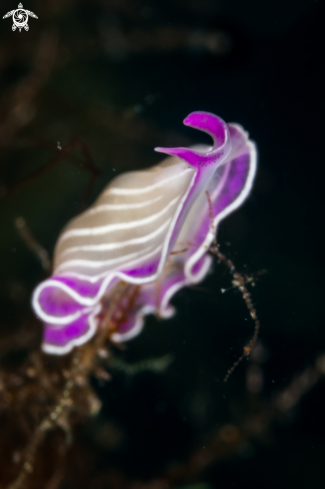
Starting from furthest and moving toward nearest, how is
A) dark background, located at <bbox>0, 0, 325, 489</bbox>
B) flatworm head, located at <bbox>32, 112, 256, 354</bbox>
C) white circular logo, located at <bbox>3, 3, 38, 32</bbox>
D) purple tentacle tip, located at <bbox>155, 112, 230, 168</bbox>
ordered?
white circular logo, located at <bbox>3, 3, 38, 32</bbox>, dark background, located at <bbox>0, 0, 325, 489</bbox>, flatworm head, located at <bbox>32, 112, 256, 354</bbox>, purple tentacle tip, located at <bbox>155, 112, 230, 168</bbox>

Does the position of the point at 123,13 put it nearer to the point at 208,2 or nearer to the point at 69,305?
the point at 208,2

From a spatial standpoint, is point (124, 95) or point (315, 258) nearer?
point (315, 258)

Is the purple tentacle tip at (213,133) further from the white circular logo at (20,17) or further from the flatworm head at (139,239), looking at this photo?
the white circular logo at (20,17)

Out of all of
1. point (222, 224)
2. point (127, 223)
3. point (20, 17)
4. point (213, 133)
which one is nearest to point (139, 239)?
point (127, 223)

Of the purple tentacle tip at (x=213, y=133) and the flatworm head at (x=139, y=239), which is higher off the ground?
the purple tentacle tip at (x=213, y=133)

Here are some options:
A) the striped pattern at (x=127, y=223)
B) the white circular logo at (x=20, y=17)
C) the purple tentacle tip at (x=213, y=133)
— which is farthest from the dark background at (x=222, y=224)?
the purple tentacle tip at (x=213, y=133)

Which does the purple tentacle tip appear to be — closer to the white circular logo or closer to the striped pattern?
the striped pattern

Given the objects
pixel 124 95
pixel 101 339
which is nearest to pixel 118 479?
pixel 101 339

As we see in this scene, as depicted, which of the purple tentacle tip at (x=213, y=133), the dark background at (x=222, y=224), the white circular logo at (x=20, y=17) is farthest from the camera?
the white circular logo at (x=20, y=17)

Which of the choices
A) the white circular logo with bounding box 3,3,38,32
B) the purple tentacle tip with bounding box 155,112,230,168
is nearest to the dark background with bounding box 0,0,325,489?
the white circular logo with bounding box 3,3,38,32
